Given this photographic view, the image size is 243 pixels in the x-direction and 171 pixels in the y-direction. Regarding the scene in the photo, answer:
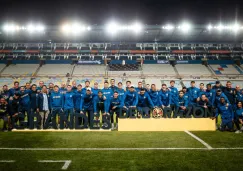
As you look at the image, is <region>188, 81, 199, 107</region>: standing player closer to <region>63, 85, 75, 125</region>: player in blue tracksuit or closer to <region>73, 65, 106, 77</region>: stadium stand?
<region>63, 85, 75, 125</region>: player in blue tracksuit

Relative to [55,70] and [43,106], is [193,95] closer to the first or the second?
[43,106]

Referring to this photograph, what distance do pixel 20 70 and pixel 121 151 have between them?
3184 centimetres

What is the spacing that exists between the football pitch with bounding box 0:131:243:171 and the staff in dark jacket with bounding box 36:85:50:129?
976 millimetres

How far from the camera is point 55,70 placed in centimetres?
3353

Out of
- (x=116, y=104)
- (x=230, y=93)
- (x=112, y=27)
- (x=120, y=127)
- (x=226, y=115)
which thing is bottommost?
(x=120, y=127)

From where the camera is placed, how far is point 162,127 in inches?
348

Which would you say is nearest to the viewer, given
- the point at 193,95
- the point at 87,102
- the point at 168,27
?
the point at 87,102

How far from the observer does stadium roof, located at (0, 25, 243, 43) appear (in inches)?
1173

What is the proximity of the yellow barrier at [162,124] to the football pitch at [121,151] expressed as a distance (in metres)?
0.50

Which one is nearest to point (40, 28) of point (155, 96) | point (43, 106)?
point (43, 106)

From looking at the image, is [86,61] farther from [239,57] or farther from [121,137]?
[121,137]

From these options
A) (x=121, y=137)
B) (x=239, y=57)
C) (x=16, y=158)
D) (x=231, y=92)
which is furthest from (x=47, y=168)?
(x=239, y=57)

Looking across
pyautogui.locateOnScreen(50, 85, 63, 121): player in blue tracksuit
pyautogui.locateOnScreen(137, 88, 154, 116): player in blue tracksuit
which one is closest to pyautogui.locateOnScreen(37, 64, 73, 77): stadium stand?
pyautogui.locateOnScreen(50, 85, 63, 121): player in blue tracksuit

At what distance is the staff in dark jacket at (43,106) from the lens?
9.12 metres
